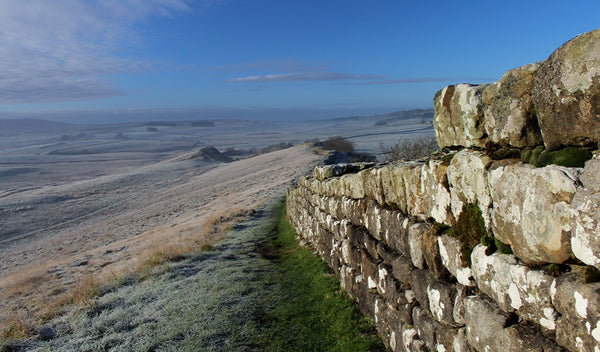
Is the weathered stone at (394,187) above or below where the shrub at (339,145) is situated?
above

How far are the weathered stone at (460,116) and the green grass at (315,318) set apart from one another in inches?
113

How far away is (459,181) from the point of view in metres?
3.21

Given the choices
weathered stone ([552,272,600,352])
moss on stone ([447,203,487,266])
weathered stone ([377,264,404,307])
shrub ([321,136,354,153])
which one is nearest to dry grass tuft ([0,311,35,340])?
weathered stone ([377,264,404,307])

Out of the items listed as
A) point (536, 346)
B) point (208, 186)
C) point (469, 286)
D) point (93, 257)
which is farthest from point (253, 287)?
point (208, 186)

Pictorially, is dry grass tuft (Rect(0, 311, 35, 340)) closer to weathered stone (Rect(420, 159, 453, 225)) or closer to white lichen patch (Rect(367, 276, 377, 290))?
white lichen patch (Rect(367, 276, 377, 290))

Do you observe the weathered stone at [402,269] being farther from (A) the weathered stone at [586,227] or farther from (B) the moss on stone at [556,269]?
(A) the weathered stone at [586,227]

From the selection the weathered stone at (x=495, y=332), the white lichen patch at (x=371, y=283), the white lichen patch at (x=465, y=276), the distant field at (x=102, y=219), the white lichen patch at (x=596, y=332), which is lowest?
the distant field at (x=102, y=219)

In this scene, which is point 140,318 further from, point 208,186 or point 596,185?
point 208,186

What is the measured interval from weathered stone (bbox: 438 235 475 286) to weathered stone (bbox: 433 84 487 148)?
2.80ft

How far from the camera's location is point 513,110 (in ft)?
8.71

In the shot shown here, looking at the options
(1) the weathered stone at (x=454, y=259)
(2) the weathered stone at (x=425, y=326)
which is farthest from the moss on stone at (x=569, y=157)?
(2) the weathered stone at (x=425, y=326)

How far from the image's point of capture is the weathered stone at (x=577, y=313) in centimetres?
196

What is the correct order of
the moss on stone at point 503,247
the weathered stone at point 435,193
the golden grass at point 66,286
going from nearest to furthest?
the moss on stone at point 503,247 < the weathered stone at point 435,193 < the golden grass at point 66,286

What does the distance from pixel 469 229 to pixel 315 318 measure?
359 cm
